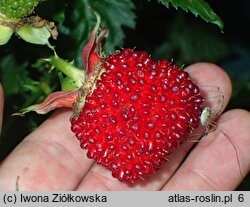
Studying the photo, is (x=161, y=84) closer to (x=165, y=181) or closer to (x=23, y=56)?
(x=165, y=181)

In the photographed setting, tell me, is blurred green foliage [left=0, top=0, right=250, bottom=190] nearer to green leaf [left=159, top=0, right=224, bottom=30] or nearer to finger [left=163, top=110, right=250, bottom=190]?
green leaf [left=159, top=0, right=224, bottom=30]

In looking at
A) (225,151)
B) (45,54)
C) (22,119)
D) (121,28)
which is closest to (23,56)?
(45,54)

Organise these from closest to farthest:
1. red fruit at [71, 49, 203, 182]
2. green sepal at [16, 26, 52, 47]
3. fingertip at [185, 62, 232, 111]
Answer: red fruit at [71, 49, 203, 182] → green sepal at [16, 26, 52, 47] → fingertip at [185, 62, 232, 111]

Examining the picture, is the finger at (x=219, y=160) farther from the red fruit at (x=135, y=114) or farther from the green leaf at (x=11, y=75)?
the green leaf at (x=11, y=75)

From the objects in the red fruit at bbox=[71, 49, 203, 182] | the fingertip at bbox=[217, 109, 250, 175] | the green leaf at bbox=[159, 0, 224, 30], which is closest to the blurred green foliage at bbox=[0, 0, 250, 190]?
the green leaf at bbox=[159, 0, 224, 30]

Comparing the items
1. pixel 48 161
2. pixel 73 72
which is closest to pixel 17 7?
pixel 73 72

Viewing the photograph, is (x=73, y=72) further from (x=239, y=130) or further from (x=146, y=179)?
(x=239, y=130)

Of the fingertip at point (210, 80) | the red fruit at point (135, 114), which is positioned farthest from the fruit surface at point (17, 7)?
the fingertip at point (210, 80)
